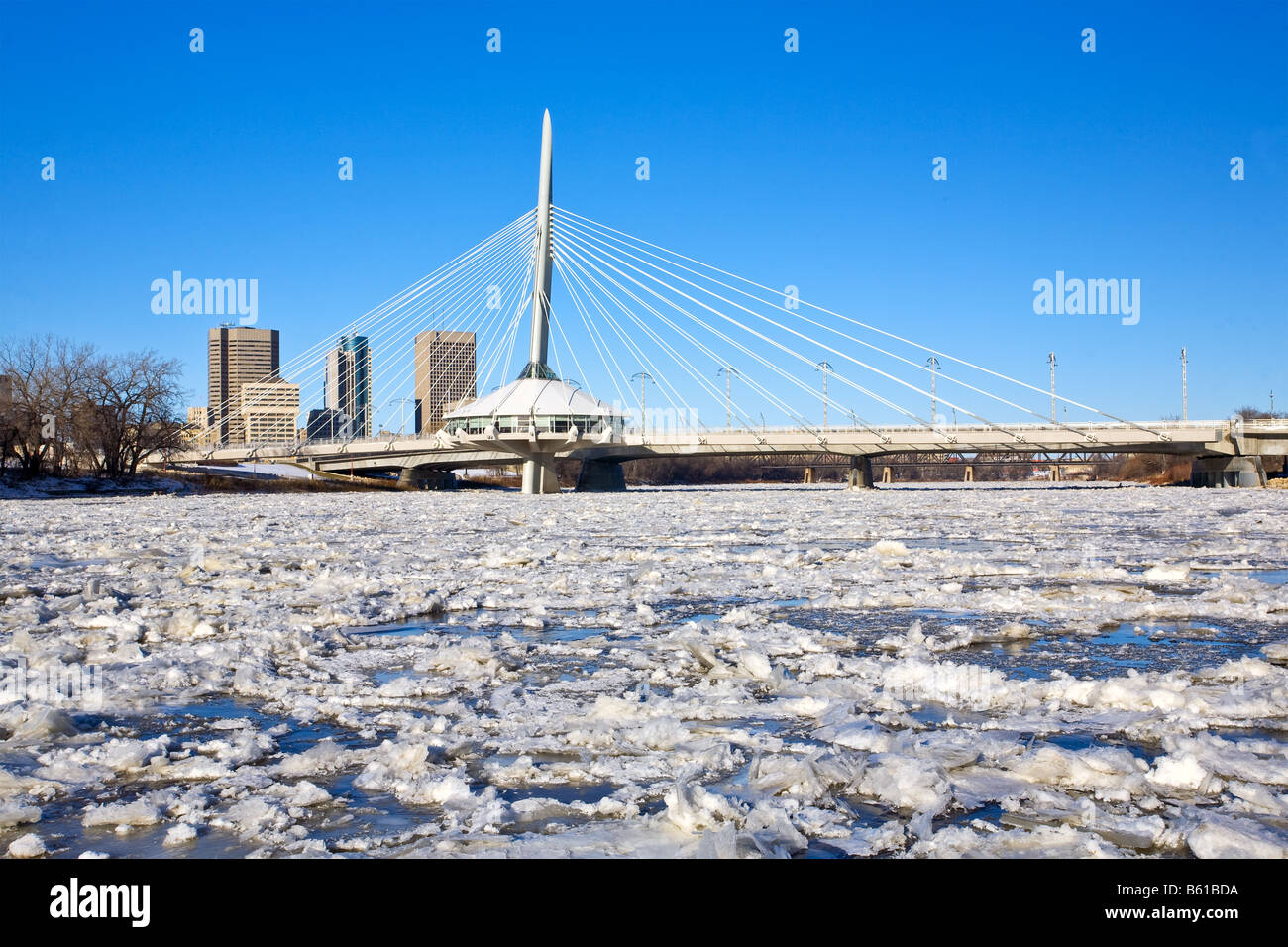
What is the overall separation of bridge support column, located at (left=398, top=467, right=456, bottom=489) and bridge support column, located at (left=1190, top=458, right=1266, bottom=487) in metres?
58.9

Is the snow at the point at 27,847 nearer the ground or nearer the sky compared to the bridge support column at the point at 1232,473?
nearer the ground

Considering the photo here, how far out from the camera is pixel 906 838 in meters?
3.85

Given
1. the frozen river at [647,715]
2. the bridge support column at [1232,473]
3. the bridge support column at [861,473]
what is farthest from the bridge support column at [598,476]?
the frozen river at [647,715]

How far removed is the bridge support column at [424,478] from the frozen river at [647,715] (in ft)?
244

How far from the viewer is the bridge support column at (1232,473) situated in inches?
2657

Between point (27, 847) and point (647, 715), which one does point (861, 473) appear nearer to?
point (647, 715)

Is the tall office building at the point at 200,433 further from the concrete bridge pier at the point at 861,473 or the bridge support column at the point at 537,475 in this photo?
the concrete bridge pier at the point at 861,473

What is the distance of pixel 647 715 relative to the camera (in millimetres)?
5691

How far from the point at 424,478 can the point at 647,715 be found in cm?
8720

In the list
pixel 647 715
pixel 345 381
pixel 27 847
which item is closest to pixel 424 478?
pixel 345 381
